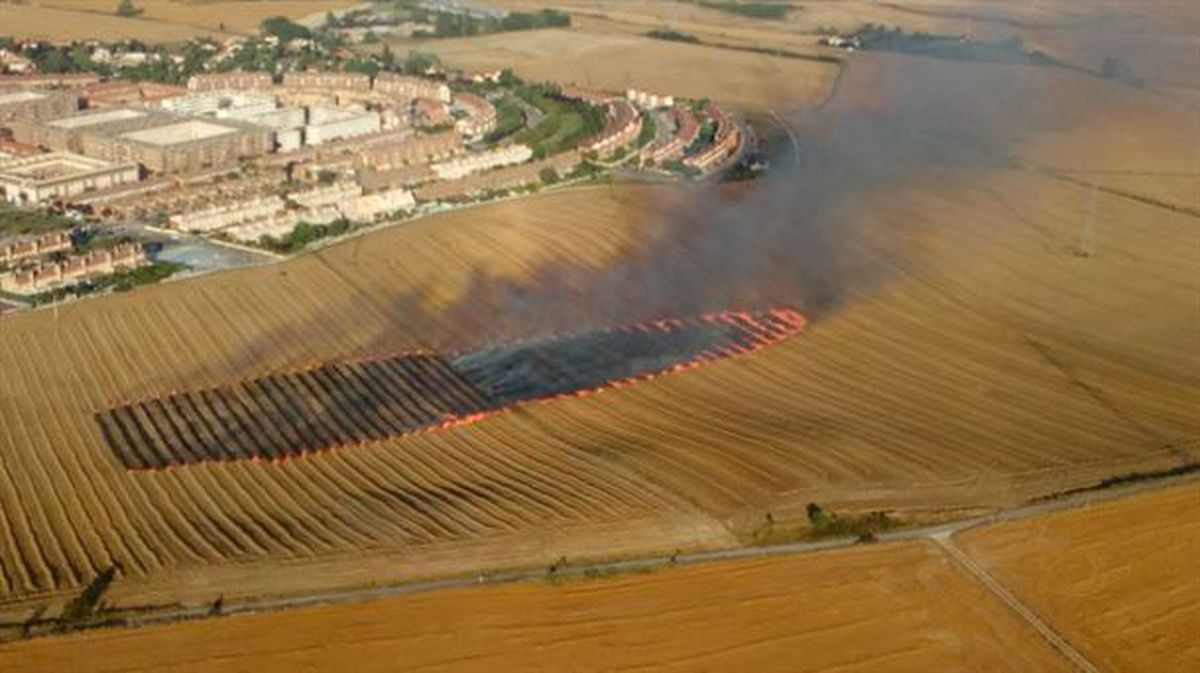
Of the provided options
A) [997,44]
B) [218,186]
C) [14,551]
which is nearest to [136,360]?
[14,551]

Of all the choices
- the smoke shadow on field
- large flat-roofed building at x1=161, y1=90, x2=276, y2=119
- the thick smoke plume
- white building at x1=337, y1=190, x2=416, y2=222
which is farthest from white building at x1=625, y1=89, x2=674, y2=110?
white building at x1=337, y1=190, x2=416, y2=222

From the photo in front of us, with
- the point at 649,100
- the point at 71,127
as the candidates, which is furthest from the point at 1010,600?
the point at 649,100

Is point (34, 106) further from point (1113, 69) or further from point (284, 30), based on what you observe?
point (1113, 69)

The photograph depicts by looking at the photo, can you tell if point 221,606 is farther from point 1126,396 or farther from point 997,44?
point 997,44

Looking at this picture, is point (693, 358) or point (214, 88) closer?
point (693, 358)

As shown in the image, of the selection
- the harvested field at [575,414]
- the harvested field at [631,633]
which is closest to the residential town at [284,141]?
the harvested field at [575,414]

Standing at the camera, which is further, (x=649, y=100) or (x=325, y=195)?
(x=649, y=100)

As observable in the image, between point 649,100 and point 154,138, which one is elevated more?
point 649,100
